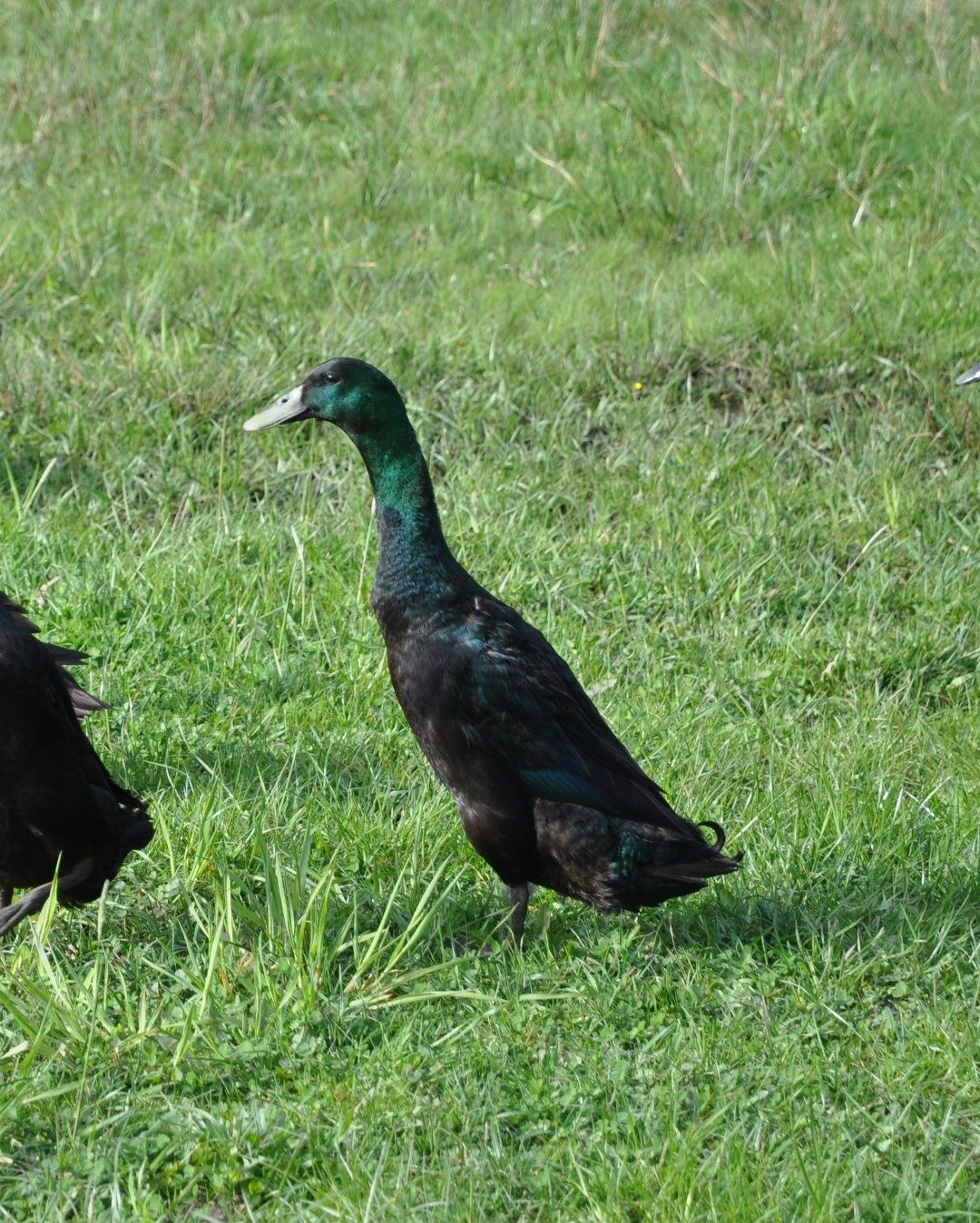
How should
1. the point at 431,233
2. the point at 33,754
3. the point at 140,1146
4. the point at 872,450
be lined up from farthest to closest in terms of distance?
1. the point at 431,233
2. the point at 872,450
3. the point at 33,754
4. the point at 140,1146

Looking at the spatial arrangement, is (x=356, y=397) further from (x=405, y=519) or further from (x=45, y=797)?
(x=45, y=797)

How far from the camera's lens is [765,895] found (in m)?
3.71

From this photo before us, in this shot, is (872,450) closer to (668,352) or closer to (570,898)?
(668,352)

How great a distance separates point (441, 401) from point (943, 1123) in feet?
12.1

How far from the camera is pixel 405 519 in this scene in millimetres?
3652

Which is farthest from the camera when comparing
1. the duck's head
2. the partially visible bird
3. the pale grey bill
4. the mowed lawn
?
the pale grey bill

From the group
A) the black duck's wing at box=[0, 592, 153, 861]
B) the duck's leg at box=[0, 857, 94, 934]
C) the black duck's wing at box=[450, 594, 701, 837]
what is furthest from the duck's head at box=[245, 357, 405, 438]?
the duck's leg at box=[0, 857, 94, 934]

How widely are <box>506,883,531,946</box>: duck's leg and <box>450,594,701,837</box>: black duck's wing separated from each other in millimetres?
224

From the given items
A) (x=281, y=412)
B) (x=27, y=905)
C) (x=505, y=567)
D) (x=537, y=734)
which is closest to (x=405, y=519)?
(x=281, y=412)

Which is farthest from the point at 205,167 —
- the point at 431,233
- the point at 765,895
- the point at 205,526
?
the point at 765,895

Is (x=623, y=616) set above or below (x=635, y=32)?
below

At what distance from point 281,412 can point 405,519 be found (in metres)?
0.49

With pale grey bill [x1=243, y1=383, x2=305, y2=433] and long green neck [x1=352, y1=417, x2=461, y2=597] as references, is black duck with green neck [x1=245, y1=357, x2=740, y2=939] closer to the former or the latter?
long green neck [x1=352, y1=417, x2=461, y2=597]

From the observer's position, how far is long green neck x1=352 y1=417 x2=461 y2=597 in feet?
11.9
